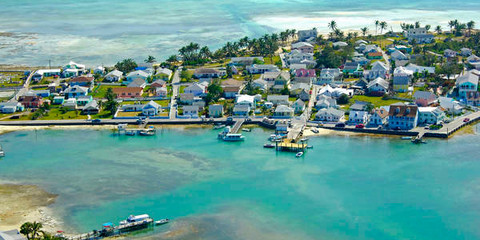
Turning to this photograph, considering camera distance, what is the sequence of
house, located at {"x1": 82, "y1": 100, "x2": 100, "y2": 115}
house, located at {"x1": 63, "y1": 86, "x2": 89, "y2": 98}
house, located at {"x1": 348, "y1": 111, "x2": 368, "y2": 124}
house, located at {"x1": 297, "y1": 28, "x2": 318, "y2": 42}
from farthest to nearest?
house, located at {"x1": 297, "y1": 28, "x2": 318, "y2": 42} < house, located at {"x1": 63, "y1": 86, "x2": 89, "y2": 98} < house, located at {"x1": 82, "y1": 100, "x2": 100, "y2": 115} < house, located at {"x1": 348, "y1": 111, "x2": 368, "y2": 124}

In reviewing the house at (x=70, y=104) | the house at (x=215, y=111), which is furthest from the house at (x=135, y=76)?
the house at (x=215, y=111)

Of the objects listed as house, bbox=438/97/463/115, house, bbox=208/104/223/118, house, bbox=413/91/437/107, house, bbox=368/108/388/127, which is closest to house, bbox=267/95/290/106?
house, bbox=208/104/223/118

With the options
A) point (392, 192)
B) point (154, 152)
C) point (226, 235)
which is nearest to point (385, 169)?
point (392, 192)

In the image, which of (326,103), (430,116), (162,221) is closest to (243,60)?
(326,103)

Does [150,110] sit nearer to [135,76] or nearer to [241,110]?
[241,110]

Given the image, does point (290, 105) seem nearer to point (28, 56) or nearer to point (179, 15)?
point (28, 56)

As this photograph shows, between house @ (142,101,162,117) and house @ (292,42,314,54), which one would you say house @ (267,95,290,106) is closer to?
house @ (142,101,162,117)
